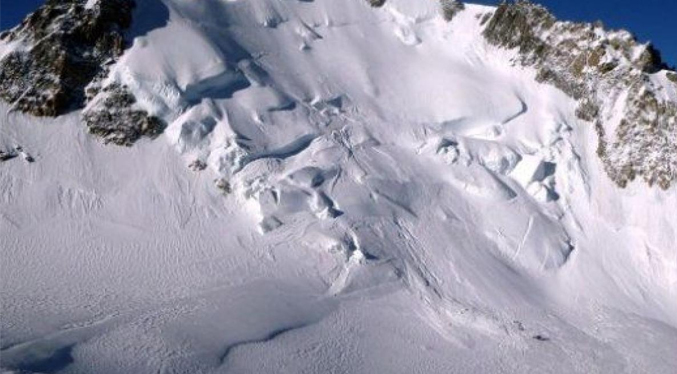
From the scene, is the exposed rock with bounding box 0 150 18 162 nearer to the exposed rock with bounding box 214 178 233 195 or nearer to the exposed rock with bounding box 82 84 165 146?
the exposed rock with bounding box 82 84 165 146

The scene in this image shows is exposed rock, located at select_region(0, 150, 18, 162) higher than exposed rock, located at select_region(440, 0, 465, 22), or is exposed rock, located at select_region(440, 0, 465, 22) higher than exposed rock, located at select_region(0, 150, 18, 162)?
exposed rock, located at select_region(440, 0, 465, 22)

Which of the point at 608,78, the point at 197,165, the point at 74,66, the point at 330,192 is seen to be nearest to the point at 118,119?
the point at 74,66

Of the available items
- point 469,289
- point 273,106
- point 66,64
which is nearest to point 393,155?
point 273,106

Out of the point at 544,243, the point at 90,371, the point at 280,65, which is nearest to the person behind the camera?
the point at 90,371

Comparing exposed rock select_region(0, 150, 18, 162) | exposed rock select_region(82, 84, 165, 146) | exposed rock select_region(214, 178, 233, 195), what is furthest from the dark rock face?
exposed rock select_region(0, 150, 18, 162)

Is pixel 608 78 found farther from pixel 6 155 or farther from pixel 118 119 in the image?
pixel 6 155

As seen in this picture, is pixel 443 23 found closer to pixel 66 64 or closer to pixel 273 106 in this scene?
pixel 273 106
